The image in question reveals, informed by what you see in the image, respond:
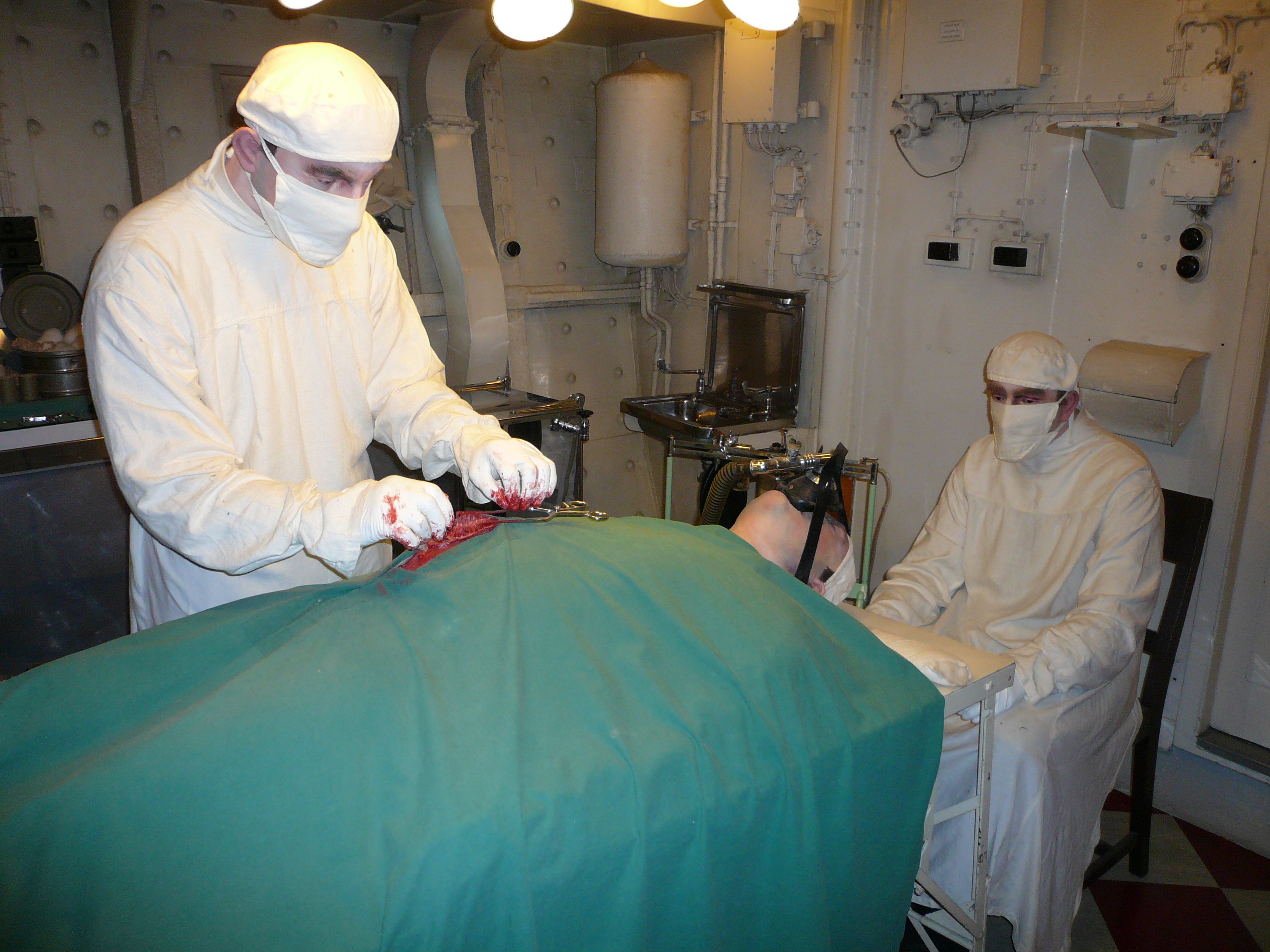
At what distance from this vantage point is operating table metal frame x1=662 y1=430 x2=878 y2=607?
89.0 inches

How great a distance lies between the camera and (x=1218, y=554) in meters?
2.80

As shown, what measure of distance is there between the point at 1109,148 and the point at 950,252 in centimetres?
72

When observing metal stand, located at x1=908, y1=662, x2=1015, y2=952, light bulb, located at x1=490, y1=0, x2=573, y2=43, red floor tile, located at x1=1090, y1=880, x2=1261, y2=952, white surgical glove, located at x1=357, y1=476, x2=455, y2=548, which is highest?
light bulb, located at x1=490, y1=0, x2=573, y2=43

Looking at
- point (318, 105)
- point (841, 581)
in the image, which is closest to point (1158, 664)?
point (841, 581)

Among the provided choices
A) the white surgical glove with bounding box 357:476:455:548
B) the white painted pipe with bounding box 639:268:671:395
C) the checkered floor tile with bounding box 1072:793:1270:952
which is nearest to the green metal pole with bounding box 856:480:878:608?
the checkered floor tile with bounding box 1072:793:1270:952

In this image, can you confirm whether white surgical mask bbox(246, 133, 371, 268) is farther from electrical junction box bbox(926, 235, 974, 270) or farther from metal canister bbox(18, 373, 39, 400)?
electrical junction box bbox(926, 235, 974, 270)

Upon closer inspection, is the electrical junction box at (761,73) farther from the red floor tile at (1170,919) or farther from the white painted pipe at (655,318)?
the red floor tile at (1170,919)

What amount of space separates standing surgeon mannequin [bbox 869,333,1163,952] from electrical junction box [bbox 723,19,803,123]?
1.82 meters

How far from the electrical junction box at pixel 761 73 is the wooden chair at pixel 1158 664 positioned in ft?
7.13

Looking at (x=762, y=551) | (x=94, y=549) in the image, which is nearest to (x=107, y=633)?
(x=94, y=549)

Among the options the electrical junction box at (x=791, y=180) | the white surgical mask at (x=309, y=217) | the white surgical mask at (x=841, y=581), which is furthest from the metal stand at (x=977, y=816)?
the electrical junction box at (x=791, y=180)

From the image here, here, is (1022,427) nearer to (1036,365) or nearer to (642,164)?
(1036,365)

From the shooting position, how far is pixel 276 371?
183cm

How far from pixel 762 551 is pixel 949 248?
2.04m
